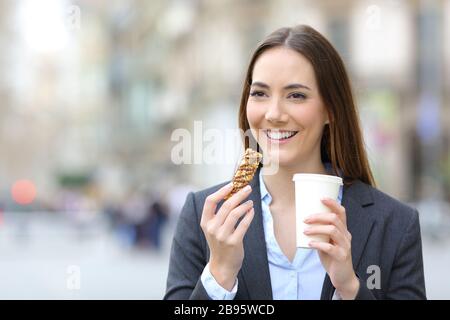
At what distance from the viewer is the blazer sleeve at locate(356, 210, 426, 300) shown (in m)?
2.15

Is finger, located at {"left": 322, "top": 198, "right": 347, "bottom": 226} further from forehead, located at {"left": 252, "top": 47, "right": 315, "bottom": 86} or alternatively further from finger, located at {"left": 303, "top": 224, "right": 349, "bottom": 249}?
forehead, located at {"left": 252, "top": 47, "right": 315, "bottom": 86}

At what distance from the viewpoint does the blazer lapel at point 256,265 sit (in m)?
2.16

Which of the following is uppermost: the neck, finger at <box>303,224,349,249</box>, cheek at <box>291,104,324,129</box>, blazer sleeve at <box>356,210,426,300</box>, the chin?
cheek at <box>291,104,324,129</box>

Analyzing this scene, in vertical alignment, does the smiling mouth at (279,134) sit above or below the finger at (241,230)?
above

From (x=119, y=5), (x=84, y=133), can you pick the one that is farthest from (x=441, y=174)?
(x=84, y=133)

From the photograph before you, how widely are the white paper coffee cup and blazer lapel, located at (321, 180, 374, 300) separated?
0.21m

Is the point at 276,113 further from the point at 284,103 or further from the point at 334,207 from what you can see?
the point at 334,207

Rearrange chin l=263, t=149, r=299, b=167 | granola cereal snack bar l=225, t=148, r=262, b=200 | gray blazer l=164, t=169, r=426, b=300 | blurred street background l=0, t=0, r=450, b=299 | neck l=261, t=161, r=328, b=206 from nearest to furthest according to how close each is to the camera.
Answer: granola cereal snack bar l=225, t=148, r=262, b=200 < gray blazer l=164, t=169, r=426, b=300 < chin l=263, t=149, r=299, b=167 < neck l=261, t=161, r=328, b=206 < blurred street background l=0, t=0, r=450, b=299

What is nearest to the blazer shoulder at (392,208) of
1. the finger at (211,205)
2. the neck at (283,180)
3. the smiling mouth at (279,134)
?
the neck at (283,180)

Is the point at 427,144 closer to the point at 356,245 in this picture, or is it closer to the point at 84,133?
the point at 356,245

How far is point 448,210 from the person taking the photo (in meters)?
27.6

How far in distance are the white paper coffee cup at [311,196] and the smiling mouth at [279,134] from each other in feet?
0.74

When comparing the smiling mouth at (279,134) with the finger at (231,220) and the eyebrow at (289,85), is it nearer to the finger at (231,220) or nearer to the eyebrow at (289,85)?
the eyebrow at (289,85)

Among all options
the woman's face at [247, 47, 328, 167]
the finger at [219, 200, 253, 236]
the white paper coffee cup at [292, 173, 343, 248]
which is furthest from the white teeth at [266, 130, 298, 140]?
the finger at [219, 200, 253, 236]
